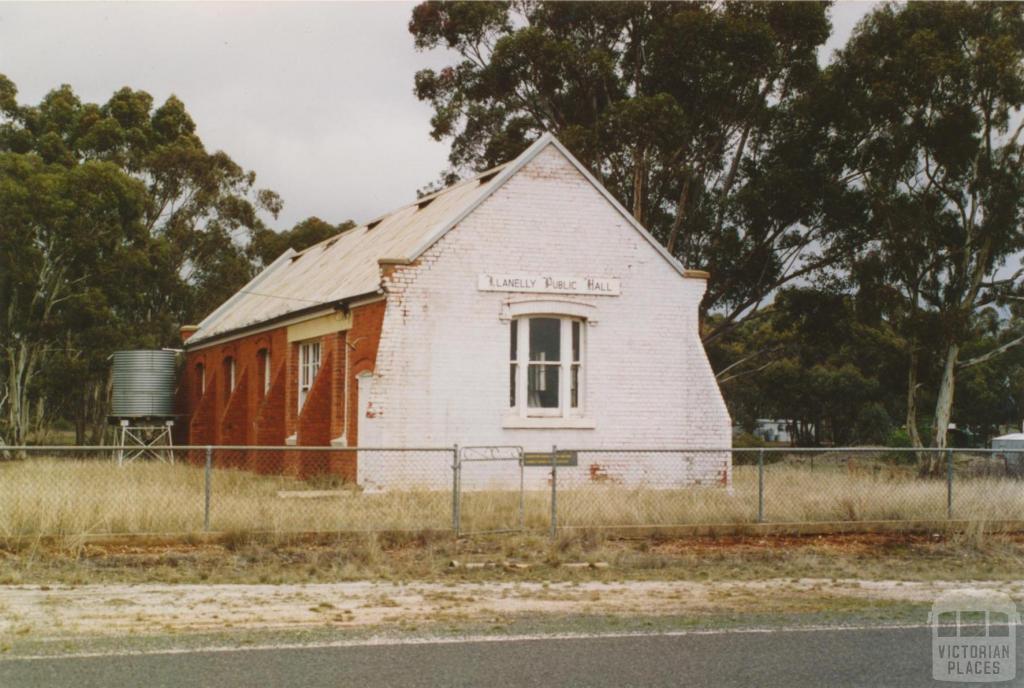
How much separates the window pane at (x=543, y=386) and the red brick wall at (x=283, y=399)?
9.87 ft

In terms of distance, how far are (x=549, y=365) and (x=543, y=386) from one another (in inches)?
16.2

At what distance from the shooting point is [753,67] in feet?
118

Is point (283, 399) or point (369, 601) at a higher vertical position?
point (283, 399)

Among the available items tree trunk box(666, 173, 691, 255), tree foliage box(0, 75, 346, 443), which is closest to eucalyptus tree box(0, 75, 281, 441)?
tree foliage box(0, 75, 346, 443)

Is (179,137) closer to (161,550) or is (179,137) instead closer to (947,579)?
(161,550)

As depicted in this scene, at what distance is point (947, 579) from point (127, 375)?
83.6 feet

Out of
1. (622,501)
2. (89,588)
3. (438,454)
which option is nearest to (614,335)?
(438,454)

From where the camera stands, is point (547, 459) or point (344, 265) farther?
point (344, 265)

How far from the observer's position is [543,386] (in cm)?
2261

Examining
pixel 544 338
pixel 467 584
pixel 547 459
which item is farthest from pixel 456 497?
pixel 544 338

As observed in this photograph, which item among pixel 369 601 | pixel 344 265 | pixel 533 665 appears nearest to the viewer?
pixel 533 665

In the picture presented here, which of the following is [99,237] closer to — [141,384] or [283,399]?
[141,384]

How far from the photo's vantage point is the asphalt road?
7660 millimetres

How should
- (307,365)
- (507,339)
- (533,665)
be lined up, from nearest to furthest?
(533,665), (507,339), (307,365)
